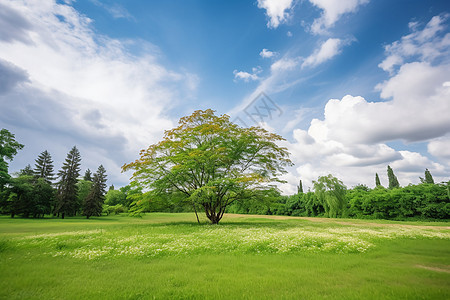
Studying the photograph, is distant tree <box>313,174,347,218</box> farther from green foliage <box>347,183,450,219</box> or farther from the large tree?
the large tree

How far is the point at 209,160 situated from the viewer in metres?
23.8

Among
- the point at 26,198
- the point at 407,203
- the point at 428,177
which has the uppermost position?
the point at 428,177

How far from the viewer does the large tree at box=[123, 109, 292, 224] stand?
77.5 ft

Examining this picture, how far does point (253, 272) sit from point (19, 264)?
1027 cm

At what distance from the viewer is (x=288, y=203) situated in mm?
65938

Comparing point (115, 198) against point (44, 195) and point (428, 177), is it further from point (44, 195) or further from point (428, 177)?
point (428, 177)

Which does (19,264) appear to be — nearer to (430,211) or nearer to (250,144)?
(250,144)

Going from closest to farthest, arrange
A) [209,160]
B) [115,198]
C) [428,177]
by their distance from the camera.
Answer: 1. [209,160]
2. [428,177]
3. [115,198]

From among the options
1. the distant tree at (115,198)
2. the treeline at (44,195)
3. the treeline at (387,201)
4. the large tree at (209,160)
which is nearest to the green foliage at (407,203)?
the treeline at (387,201)

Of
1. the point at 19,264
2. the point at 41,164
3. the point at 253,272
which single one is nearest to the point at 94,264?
the point at 19,264

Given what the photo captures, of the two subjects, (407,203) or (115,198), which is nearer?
(407,203)

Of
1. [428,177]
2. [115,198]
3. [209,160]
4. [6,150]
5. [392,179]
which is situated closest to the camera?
[209,160]

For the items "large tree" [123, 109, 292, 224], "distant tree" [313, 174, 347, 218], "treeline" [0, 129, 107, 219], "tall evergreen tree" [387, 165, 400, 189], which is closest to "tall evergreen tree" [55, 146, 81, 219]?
"treeline" [0, 129, 107, 219]

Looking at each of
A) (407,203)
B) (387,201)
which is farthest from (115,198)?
(407,203)
